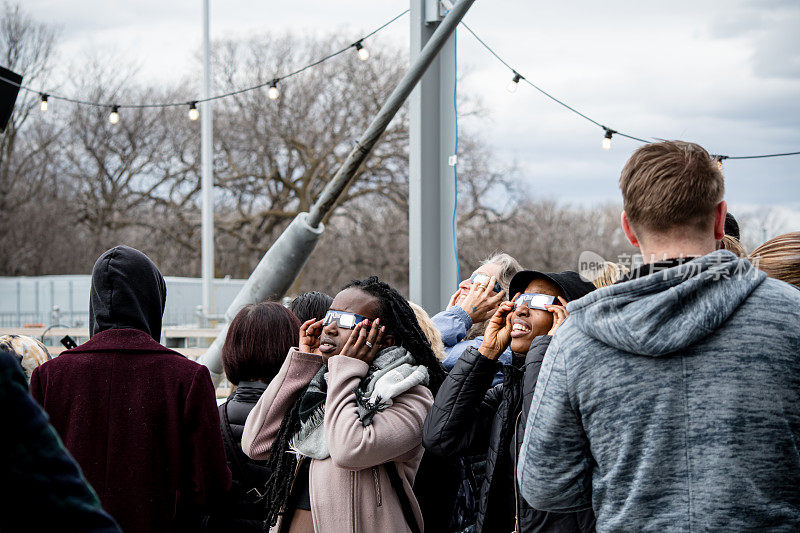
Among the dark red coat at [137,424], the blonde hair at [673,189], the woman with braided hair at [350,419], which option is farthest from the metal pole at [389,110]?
the blonde hair at [673,189]

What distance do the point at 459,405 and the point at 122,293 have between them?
1.39 m

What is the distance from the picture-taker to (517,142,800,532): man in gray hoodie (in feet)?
5.77

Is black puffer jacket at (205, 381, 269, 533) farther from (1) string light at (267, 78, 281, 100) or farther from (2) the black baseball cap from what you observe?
(1) string light at (267, 78, 281, 100)

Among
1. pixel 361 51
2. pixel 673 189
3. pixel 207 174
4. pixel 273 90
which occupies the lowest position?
pixel 673 189

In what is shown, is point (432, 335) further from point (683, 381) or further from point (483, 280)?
point (683, 381)

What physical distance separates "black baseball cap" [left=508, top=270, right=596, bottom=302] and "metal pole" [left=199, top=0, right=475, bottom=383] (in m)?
1.29

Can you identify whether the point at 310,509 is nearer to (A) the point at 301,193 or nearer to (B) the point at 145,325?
(B) the point at 145,325

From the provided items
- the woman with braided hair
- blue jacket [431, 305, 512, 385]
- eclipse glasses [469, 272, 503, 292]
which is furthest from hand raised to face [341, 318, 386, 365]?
eclipse glasses [469, 272, 503, 292]

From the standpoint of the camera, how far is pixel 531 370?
2.59 metres

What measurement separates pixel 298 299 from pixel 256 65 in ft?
88.0

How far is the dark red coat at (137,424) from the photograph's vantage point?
9.00ft

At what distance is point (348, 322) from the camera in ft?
10.2

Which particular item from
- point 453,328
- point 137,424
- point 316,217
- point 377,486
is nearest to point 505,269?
point 453,328

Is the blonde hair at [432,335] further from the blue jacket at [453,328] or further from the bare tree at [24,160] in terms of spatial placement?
the bare tree at [24,160]
